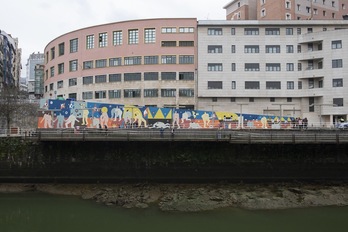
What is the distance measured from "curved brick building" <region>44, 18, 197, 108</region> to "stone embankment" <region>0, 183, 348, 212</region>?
3665 centimetres

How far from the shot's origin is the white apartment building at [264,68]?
65250 millimetres

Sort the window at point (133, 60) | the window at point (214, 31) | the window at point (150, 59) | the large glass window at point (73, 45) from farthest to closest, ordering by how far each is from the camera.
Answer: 1. the large glass window at point (73, 45)
2. the window at point (133, 60)
3. the window at point (150, 59)
4. the window at point (214, 31)

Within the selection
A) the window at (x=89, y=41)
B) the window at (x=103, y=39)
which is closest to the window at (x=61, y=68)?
the window at (x=89, y=41)

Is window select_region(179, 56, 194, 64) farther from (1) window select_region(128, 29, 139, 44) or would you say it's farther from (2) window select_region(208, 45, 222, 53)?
(1) window select_region(128, 29, 139, 44)

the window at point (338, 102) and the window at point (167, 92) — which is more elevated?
the window at point (167, 92)

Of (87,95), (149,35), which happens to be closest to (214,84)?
(149,35)

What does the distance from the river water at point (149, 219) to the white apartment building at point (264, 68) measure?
40439 millimetres

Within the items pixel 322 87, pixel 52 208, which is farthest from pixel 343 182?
pixel 322 87

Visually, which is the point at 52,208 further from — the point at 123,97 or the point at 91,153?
the point at 123,97

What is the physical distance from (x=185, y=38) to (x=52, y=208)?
48361 millimetres

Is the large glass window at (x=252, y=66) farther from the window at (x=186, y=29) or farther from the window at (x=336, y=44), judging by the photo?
the window at (x=336, y=44)

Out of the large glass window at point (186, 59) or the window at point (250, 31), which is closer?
the window at point (250, 31)

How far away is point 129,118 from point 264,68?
30.7 m

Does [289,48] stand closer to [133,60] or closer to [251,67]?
[251,67]
